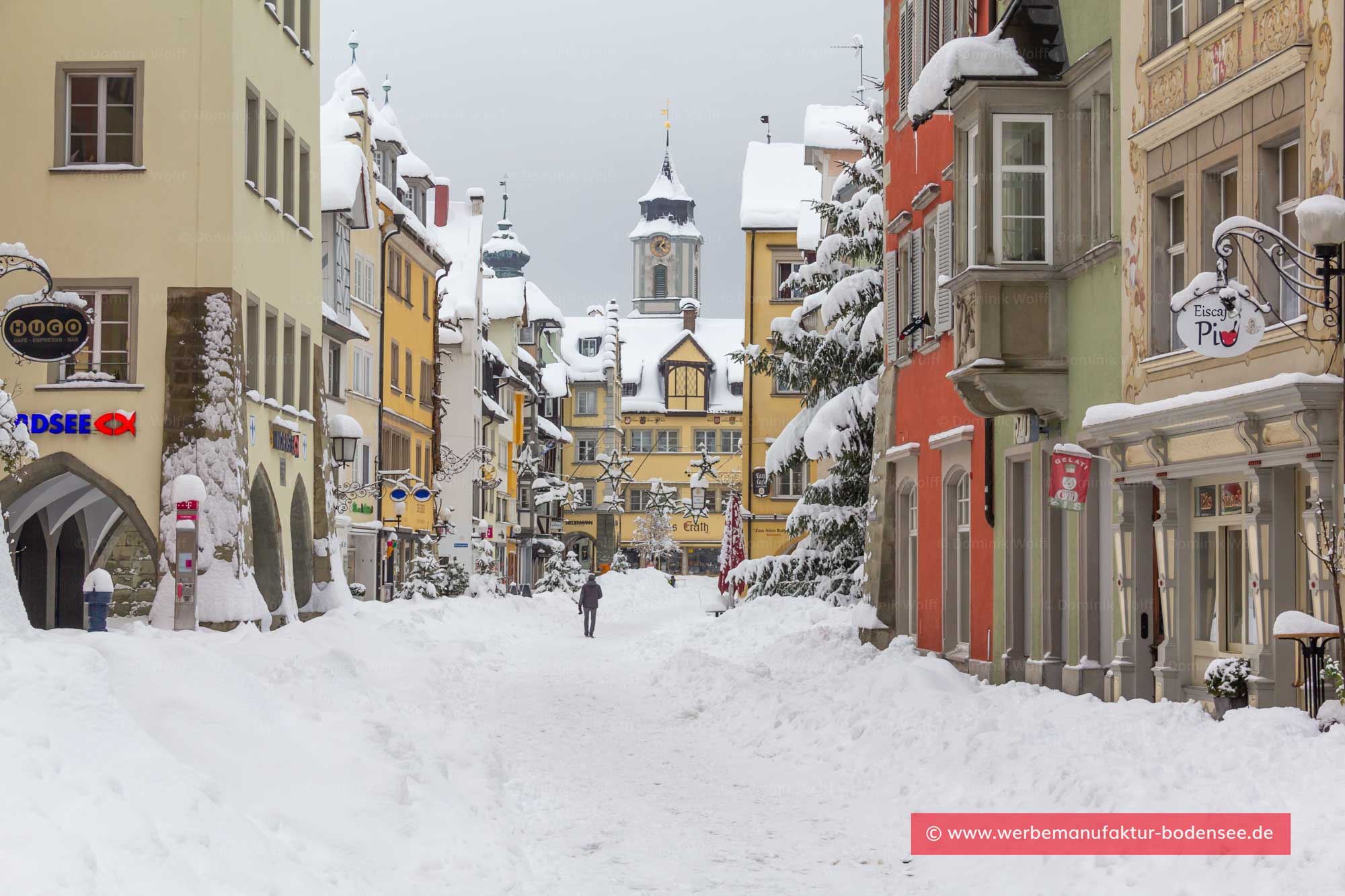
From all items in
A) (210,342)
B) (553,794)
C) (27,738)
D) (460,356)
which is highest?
(460,356)

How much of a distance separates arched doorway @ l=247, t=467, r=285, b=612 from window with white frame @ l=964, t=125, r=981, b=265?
13723 millimetres

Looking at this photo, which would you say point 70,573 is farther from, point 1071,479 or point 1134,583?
point 1134,583

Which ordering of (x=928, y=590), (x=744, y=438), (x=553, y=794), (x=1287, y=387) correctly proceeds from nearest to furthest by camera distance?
(x=1287, y=387), (x=553, y=794), (x=928, y=590), (x=744, y=438)

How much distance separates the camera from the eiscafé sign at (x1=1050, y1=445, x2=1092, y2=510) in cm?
1748

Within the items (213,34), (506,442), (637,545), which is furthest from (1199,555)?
(637,545)

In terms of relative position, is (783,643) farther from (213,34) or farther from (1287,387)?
(1287,387)

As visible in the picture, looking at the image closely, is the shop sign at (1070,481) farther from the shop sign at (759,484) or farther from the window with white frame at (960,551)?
the shop sign at (759,484)

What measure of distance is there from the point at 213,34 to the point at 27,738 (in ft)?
61.1

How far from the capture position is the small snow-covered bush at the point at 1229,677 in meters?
13.7

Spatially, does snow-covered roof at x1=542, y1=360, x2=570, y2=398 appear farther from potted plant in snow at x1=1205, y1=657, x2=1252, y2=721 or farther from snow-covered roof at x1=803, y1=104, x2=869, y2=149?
potted plant in snow at x1=1205, y1=657, x2=1252, y2=721

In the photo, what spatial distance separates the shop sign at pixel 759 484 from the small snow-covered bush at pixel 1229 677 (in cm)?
4237

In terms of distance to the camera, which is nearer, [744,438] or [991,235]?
[991,235]

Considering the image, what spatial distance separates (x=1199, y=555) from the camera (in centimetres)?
1594

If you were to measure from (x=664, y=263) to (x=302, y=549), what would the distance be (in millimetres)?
119559
